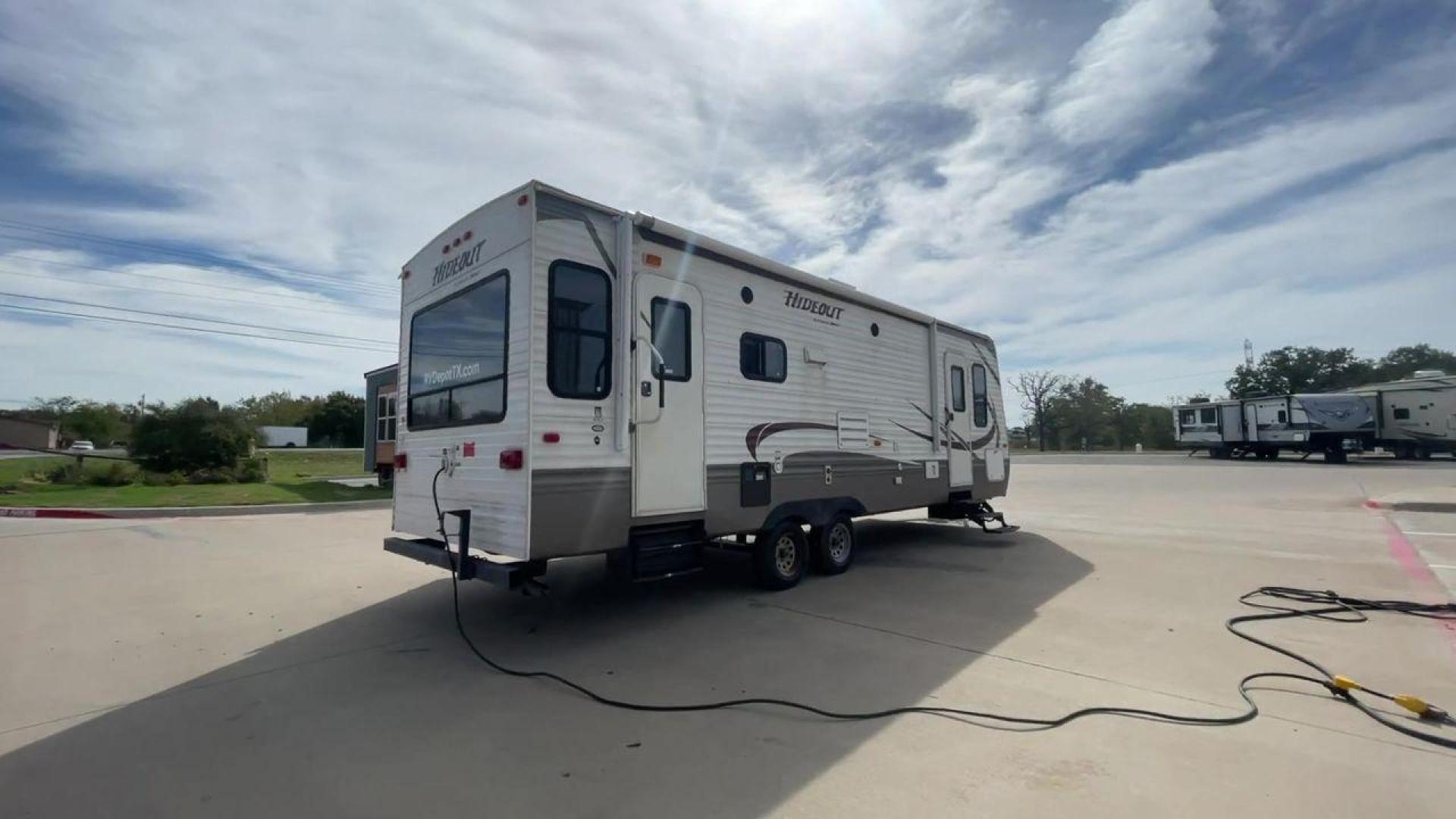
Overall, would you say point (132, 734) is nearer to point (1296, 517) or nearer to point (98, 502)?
point (98, 502)

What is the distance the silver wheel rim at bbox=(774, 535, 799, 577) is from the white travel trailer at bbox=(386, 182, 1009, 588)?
2 centimetres

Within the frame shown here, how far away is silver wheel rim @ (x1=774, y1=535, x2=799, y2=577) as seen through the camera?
271 inches

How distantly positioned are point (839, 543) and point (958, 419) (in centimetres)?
326

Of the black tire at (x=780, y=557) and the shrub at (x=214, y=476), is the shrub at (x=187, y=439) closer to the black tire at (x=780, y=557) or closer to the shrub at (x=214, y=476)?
the shrub at (x=214, y=476)

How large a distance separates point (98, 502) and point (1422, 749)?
65.6ft

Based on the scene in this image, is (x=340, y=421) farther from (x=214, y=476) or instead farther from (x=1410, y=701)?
(x=1410, y=701)

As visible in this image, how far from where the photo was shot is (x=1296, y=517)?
40.2ft

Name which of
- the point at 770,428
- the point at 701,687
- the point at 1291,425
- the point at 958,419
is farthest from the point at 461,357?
the point at 1291,425

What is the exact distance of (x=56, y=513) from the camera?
13234mm

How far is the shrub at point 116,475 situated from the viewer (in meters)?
18.5

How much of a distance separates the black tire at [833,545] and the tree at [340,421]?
69.1 m

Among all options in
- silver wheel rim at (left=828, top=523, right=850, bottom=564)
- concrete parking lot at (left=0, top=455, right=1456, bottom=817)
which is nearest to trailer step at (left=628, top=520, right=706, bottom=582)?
concrete parking lot at (left=0, top=455, right=1456, bottom=817)

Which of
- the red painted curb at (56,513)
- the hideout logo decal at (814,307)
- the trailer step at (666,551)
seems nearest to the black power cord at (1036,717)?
the trailer step at (666,551)

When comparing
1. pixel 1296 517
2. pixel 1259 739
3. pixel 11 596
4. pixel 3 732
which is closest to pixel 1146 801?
pixel 1259 739
